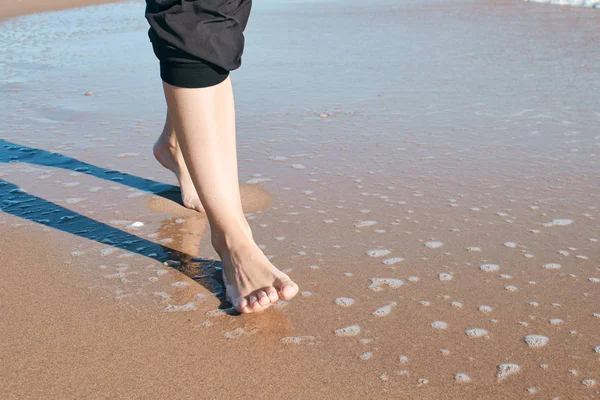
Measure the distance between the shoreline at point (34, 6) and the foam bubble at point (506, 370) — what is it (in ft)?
27.2

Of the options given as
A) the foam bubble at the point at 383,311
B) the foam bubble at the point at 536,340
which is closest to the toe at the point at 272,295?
the foam bubble at the point at 383,311

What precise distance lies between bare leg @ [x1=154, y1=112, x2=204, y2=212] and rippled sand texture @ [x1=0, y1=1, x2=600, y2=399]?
0.06 metres

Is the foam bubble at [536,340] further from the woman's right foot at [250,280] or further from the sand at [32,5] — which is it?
the sand at [32,5]

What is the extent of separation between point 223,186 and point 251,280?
0.85ft

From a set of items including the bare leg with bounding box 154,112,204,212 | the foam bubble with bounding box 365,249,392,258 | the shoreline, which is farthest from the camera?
the shoreline

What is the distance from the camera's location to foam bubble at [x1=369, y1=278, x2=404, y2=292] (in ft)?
6.42

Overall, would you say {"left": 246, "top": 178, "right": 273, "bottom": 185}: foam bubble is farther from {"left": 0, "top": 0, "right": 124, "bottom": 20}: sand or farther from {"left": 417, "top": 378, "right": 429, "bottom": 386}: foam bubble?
{"left": 0, "top": 0, "right": 124, "bottom": 20}: sand

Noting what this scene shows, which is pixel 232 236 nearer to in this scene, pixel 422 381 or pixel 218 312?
pixel 218 312

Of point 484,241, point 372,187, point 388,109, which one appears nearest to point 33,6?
point 388,109

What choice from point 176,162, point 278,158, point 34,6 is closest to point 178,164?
point 176,162

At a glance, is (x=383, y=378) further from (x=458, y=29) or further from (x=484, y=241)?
(x=458, y=29)

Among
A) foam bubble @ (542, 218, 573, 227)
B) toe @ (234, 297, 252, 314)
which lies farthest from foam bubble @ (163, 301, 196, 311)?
foam bubble @ (542, 218, 573, 227)

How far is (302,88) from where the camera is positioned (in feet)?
14.5

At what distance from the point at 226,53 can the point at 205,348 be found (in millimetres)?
746
